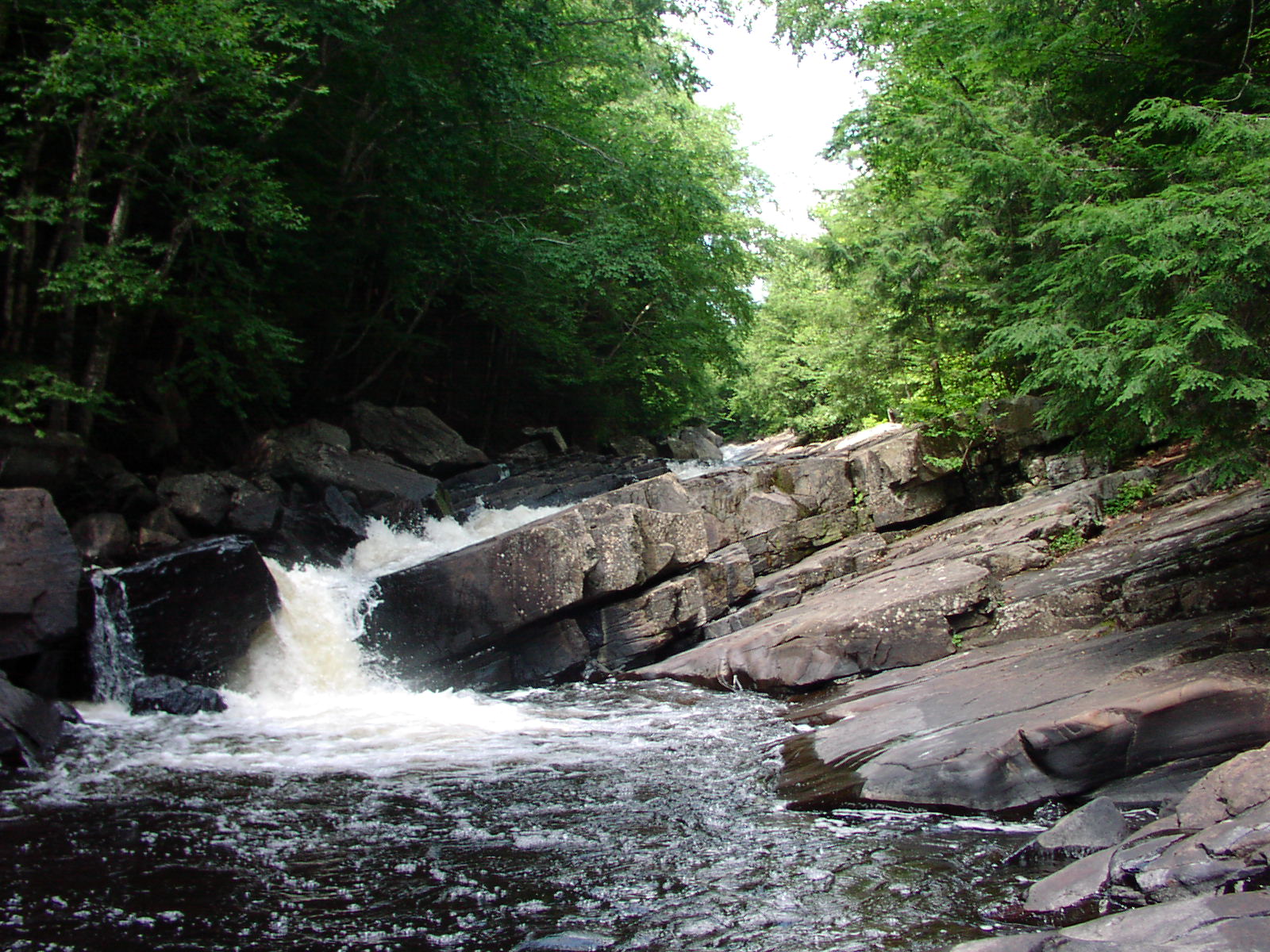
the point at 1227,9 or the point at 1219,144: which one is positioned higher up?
the point at 1227,9

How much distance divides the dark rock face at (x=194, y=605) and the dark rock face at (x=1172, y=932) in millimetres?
8749

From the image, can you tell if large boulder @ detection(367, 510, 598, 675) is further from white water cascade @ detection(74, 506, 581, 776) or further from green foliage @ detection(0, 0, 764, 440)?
green foliage @ detection(0, 0, 764, 440)

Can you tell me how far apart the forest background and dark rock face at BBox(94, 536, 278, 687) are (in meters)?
2.70

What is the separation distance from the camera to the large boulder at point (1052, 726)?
18.0 ft

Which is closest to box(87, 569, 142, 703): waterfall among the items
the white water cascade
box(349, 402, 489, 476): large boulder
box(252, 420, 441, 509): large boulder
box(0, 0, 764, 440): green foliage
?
the white water cascade

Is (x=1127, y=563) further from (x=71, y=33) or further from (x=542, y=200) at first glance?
(x=542, y=200)

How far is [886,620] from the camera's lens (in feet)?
30.9

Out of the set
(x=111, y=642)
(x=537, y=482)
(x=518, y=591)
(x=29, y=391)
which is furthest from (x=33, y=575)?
(x=537, y=482)

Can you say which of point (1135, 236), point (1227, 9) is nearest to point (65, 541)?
point (1135, 236)

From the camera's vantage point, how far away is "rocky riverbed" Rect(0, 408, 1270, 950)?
459 cm

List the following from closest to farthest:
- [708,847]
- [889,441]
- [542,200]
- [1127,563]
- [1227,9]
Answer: [708,847] < [1227,9] < [1127,563] < [889,441] < [542,200]

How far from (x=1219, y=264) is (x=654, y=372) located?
69.1 feet

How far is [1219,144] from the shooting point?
6402 millimetres

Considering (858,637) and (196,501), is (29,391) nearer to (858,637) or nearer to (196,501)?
(196,501)
